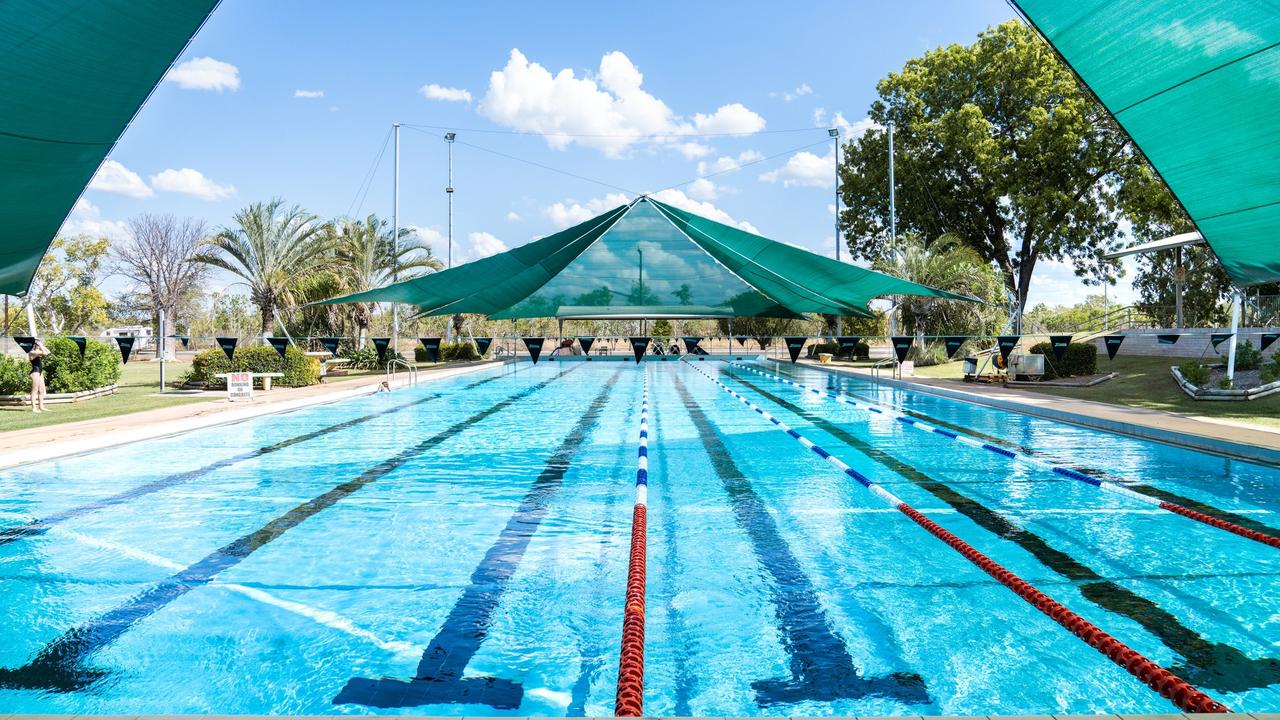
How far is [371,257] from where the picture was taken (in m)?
31.2

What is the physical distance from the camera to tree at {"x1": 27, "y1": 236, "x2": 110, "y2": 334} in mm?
40188

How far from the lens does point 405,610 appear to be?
4.62 metres

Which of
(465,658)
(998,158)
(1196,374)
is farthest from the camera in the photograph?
A: (998,158)

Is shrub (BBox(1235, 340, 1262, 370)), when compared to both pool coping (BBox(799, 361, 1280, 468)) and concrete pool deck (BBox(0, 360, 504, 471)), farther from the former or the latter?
concrete pool deck (BBox(0, 360, 504, 471))

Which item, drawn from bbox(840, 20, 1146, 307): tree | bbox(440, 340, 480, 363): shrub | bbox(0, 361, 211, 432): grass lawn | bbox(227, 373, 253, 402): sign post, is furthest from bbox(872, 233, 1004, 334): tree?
bbox(0, 361, 211, 432): grass lawn

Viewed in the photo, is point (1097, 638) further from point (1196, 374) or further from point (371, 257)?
point (371, 257)

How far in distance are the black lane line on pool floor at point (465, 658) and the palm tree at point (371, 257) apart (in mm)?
25762

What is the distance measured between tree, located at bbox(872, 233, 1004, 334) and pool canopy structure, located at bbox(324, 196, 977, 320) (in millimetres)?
10398

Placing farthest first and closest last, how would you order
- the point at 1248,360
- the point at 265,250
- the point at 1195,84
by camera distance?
the point at 265,250
the point at 1248,360
the point at 1195,84

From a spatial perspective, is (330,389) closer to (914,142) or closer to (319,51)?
(319,51)

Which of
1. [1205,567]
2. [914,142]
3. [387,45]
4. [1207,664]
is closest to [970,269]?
[914,142]

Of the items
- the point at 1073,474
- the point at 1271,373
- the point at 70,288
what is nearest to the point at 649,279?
the point at 1073,474

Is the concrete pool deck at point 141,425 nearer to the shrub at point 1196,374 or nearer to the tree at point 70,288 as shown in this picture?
the shrub at point 1196,374

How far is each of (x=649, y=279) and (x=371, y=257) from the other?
1853 cm
